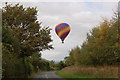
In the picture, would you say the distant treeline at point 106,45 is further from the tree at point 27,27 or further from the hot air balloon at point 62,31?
the tree at point 27,27

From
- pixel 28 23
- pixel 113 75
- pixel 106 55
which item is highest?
pixel 28 23

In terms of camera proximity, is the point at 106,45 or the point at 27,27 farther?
the point at 106,45

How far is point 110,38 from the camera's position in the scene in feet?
111

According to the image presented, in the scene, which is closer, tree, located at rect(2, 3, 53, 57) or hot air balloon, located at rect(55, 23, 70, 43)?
tree, located at rect(2, 3, 53, 57)

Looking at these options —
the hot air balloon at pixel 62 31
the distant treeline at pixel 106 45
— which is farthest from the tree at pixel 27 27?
the distant treeline at pixel 106 45

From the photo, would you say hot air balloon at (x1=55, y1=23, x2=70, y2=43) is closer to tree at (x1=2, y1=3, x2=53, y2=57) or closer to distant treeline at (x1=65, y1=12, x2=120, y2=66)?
tree at (x1=2, y1=3, x2=53, y2=57)

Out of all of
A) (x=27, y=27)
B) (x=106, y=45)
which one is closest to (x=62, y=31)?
(x=27, y=27)

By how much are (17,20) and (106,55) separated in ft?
49.1

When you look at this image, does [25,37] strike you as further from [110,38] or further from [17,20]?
[110,38]

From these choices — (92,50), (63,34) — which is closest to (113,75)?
(63,34)

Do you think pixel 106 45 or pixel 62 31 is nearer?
pixel 62 31

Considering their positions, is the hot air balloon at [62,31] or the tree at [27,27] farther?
the hot air balloon at [62,31]

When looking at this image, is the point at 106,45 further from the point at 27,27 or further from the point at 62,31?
the point at 27,27

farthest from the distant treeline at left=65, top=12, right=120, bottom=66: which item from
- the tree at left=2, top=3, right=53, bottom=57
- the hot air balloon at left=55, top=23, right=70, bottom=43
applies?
the tree at left=2, top=3, right=53, bottom=57
